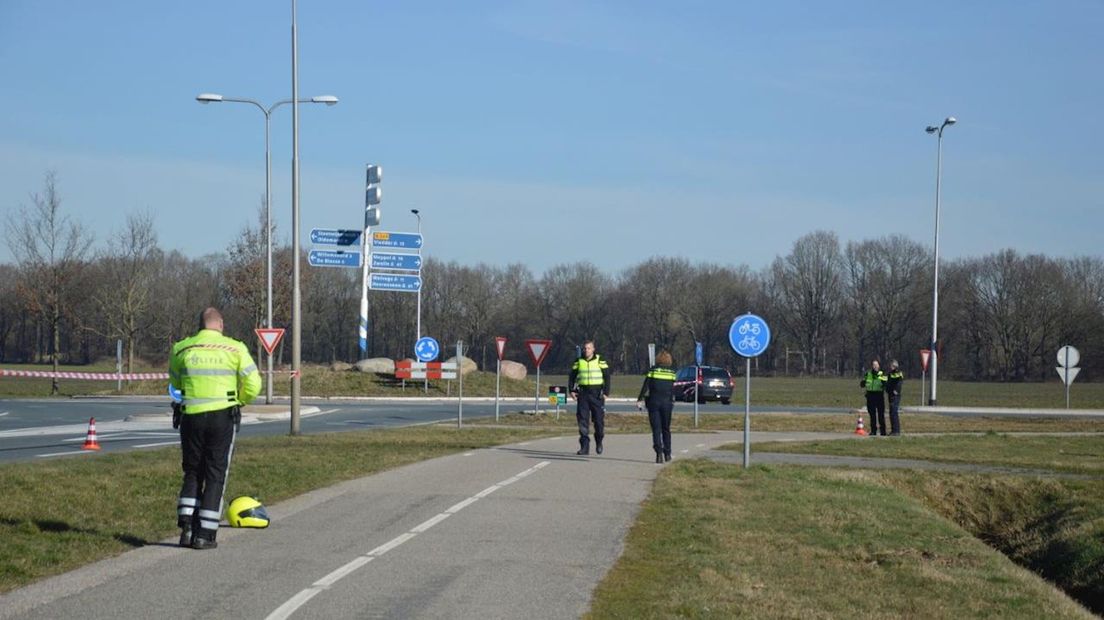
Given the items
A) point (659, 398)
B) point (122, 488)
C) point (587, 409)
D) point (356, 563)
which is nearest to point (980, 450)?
point (659, 398)

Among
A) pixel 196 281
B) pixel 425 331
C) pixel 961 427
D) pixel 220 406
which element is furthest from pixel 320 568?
pixel 425 331

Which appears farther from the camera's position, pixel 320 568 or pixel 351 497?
pixel 351 497

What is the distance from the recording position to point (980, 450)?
81.6ft

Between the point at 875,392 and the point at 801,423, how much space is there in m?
7.50

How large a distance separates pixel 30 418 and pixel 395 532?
76.8 feet

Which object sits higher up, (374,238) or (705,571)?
(374,238)

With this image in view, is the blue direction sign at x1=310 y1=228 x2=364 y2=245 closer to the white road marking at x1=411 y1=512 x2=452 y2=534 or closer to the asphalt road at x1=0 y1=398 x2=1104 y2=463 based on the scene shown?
the asphalt road at x1=0 y1=398 x2=1104 y2=463

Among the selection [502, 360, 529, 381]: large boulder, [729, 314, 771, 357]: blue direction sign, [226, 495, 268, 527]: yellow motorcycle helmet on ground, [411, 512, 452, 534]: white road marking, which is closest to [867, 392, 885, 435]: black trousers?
[729, 314, 771, 357]: blue direction sign

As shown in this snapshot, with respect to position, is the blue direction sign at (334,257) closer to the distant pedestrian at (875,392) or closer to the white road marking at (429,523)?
the distant pedestrian at (875,392)

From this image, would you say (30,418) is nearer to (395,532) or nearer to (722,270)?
(395,532)

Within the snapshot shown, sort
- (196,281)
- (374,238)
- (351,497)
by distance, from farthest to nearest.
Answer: (196,281) → (374,238) → (351,497)

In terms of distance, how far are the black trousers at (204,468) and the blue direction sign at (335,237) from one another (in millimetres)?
33899

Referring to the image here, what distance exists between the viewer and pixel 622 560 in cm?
967

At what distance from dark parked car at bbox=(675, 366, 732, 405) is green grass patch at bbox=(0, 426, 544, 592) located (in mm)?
30454
